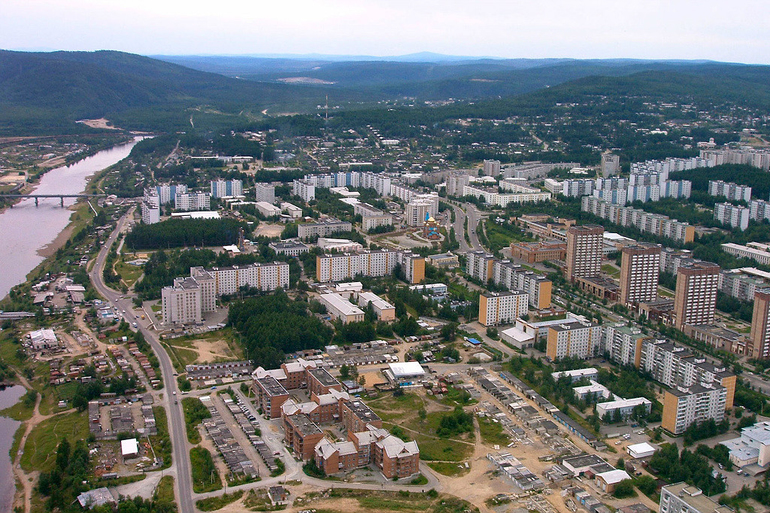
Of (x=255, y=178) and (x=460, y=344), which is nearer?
(x=460, y=344)

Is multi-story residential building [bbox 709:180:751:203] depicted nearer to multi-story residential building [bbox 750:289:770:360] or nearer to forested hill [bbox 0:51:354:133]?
multi-story residential building [bbox 750:289:770:360]

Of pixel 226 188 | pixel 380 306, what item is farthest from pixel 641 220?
pixel 226 188

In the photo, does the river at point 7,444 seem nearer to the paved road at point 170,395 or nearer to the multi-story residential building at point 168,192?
the paved road at point 170,395

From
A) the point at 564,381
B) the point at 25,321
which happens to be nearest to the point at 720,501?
the point at 564,381

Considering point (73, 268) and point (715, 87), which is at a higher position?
point (715, 87)

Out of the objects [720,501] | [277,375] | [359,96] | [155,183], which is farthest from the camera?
[359,96]

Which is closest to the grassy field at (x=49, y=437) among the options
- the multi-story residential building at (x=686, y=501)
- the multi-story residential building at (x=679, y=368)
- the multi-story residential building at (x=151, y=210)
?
the multi-story residential building at (x=686, y=501)

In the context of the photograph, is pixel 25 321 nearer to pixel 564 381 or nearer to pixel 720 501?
pixel 564 381
